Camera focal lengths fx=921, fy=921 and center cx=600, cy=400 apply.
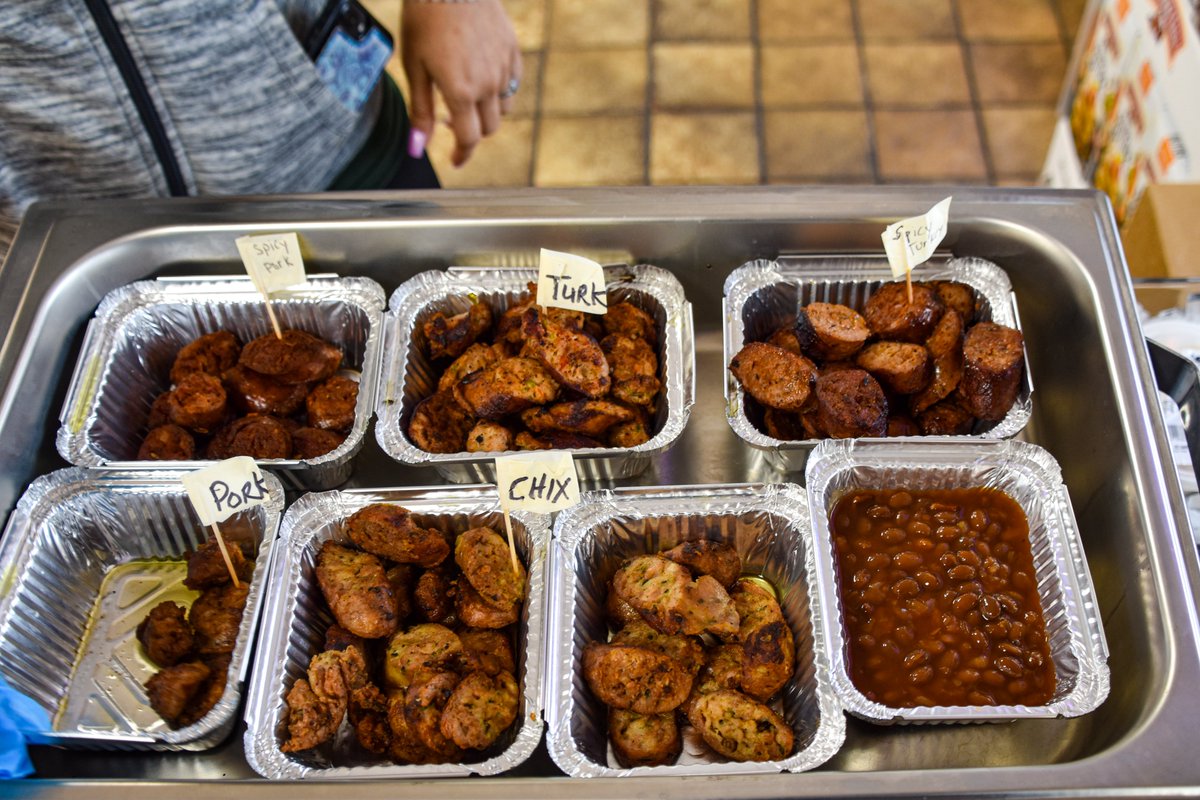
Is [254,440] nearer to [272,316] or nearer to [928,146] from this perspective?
[272,316]

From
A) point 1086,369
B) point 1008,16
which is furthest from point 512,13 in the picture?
point 1086,369

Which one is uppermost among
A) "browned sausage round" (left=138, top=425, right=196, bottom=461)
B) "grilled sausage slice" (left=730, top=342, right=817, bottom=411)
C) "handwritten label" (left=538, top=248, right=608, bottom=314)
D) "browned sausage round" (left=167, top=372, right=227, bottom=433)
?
"handwritten label" (left=538, top=248, right=608, bottom=314)

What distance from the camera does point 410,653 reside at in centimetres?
188

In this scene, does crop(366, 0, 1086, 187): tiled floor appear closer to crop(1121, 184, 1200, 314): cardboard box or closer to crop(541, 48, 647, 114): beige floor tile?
crop(541, 48, 647, 114): beige floor tile

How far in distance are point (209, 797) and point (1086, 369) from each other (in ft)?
6.49

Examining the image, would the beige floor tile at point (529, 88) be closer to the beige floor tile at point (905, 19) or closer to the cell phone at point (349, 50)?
the beige floor tile at point (905, 19)

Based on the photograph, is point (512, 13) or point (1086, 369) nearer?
point (1086, 369)

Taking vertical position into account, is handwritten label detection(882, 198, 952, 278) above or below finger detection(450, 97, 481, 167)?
below

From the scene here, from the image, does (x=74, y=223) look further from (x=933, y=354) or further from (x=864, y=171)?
(x=864, y=171)

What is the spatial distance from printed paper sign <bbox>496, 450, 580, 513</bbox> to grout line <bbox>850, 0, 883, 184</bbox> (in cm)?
317

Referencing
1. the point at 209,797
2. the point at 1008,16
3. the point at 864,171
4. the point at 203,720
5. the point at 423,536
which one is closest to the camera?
the point at 209,797

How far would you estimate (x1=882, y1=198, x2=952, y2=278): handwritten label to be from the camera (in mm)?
2115

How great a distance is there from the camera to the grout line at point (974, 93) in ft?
14.7

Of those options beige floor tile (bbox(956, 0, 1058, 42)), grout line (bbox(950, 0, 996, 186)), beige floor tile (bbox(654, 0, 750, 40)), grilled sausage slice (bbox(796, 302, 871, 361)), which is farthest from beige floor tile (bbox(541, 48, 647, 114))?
grilled sausage slice (bbox(796, 302, 871, 361))
